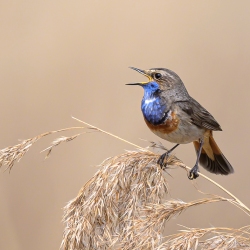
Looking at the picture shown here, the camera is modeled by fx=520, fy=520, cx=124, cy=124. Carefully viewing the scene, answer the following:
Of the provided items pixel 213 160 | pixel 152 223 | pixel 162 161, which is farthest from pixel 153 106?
pixel 152 223

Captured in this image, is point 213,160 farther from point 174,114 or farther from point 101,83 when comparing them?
point 101,83

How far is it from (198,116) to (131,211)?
3.29ft

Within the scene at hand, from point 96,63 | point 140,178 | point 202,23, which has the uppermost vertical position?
point 202,23

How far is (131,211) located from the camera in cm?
162

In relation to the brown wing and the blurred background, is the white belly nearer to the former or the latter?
the brown wing

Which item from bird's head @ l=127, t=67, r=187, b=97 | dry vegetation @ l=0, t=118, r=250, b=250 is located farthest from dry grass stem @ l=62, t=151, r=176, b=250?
bird's head @ l=127, t=67, r=187, b=97

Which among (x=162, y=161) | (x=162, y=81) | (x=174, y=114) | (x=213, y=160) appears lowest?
(x=213, y=160)

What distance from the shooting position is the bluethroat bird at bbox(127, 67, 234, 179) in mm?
2426

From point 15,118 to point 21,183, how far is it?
40 cm

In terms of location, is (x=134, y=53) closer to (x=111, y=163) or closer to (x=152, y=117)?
(x=152, y=117)

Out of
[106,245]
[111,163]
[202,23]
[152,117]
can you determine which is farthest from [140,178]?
[202,23]

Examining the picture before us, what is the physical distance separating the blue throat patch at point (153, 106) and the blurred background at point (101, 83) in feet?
2.15

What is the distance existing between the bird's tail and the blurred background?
0.41 meters

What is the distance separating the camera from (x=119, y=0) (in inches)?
139
